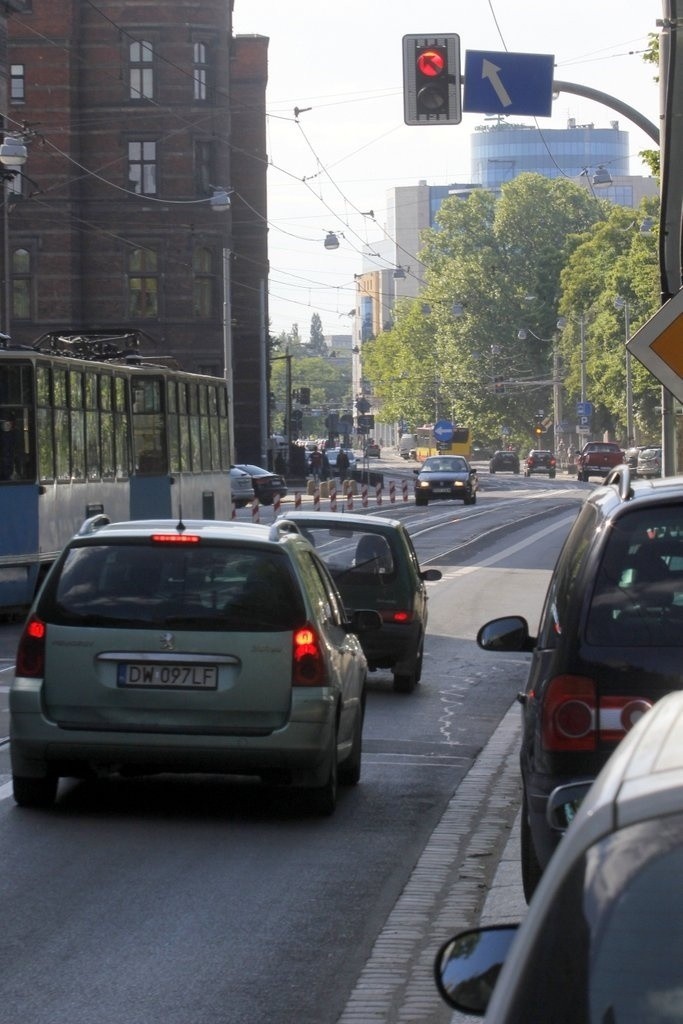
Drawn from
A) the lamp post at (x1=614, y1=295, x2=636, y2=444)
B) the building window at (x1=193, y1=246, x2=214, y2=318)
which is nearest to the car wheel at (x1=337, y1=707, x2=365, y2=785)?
the building window at (x1=193, y1=246, x2=214, y2=318)

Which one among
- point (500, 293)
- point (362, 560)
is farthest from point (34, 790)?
point (500, 293)

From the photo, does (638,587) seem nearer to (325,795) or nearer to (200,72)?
(325,795)

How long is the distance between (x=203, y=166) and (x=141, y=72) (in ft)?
12.7

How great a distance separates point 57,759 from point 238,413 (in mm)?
64404

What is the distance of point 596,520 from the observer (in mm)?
6301

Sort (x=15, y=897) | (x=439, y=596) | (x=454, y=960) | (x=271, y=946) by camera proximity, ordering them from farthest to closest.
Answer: (x=439, y=596), (x=15, y=897), (x=271, y=946), (x=454, y=960)

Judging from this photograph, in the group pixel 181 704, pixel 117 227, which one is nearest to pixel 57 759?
pixel 181 704

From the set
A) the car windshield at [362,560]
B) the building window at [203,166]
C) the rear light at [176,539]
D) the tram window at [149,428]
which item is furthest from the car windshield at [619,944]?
the building window at [203,166]

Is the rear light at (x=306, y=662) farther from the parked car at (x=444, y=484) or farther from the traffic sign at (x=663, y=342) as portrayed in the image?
the parked car at (x=444, y=484)

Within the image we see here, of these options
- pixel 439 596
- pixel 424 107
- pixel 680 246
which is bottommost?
pixel 439 596

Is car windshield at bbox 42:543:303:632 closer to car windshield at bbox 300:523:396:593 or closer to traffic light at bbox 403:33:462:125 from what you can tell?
car windshield at bbox 300:523:396:593

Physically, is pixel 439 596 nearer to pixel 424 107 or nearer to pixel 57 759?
pixel 424 107

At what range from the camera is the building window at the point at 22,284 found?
67000mm

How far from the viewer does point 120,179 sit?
6800 cm
